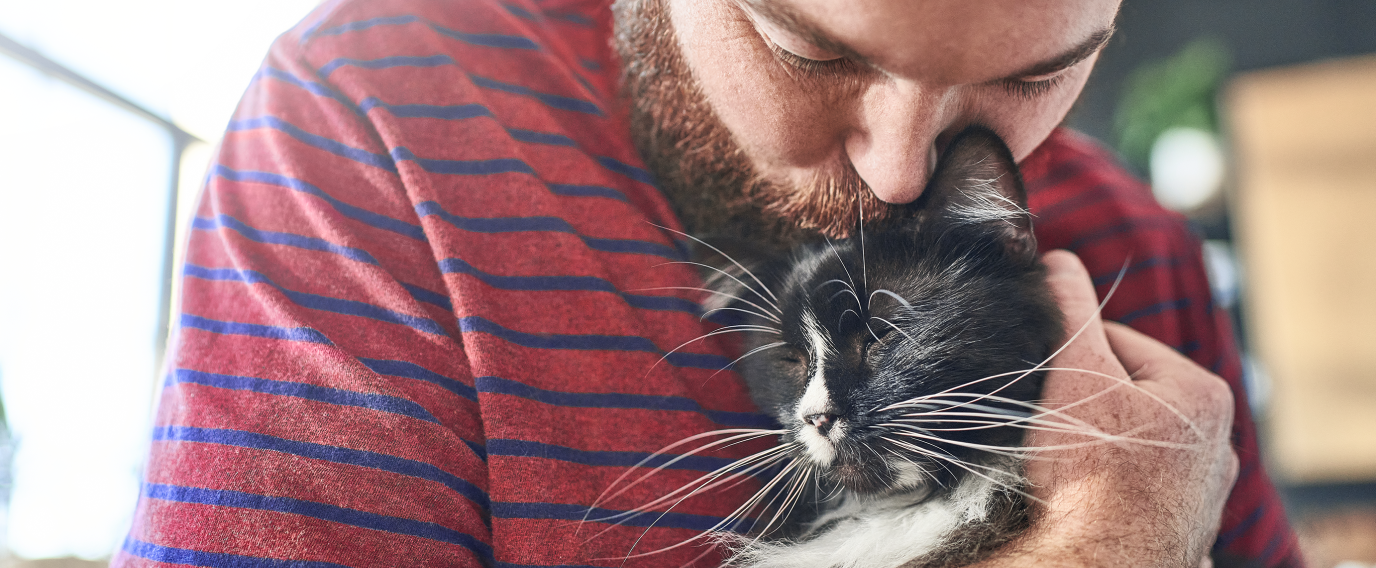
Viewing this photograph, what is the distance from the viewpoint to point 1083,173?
755mm

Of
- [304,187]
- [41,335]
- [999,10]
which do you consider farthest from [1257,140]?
[41,335]

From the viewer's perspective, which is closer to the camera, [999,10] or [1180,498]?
[999,10]

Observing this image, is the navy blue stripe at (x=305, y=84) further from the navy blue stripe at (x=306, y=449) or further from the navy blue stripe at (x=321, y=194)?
the navy blue stripe at (x=306, y=449)

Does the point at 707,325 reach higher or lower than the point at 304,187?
lower

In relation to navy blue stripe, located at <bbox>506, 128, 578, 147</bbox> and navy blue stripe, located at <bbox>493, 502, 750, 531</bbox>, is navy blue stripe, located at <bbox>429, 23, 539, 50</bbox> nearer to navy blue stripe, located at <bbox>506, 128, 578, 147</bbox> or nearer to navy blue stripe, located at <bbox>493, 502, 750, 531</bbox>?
navy blue stripe, located at <bbox>506, 128, 578, 147</bbox>

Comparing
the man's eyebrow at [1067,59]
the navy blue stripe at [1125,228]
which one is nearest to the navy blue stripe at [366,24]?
the man's eyebrow at [1067,59]

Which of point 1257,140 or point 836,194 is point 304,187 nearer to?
point 836,194

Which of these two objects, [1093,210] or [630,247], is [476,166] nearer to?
[630,247]

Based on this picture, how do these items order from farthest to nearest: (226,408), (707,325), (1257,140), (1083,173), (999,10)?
(1257,140)
(1083,173)
(707,325)
(226,408)
(999,10)

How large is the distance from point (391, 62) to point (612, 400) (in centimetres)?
36

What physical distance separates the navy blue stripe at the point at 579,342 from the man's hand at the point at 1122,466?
10.4 inches

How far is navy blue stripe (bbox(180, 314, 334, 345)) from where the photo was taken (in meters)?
0.50

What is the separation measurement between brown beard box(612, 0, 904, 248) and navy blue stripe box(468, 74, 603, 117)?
40 mm

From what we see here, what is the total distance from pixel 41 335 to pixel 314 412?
246 millimetres
